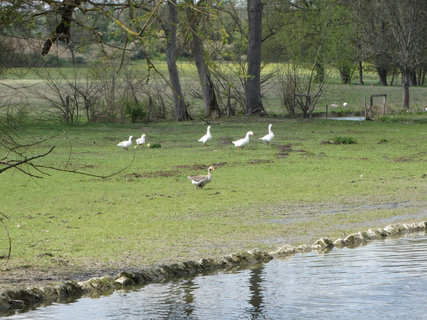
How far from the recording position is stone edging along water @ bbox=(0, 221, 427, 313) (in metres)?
8.80

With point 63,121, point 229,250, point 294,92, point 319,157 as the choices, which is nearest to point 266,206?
point 229,250

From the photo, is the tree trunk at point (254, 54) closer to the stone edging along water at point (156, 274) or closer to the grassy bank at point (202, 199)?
the grassy bank at point (202, 199)

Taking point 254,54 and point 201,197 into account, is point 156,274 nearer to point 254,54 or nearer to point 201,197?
point 201,197

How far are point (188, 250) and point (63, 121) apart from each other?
27201mm

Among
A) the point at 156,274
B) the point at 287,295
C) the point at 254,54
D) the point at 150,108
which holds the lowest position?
the point at 287,295

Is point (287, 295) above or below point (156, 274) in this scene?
below

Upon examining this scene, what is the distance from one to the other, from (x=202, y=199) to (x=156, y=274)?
23.1 feet

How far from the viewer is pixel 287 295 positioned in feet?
30.3

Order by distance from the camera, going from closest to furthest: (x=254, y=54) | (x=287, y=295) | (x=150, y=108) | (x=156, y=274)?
(x=287, y=295) < (x=156, y=274) < (x=150, y=108) < (x=254, y=54)

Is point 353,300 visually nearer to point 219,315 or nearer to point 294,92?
point 219,315

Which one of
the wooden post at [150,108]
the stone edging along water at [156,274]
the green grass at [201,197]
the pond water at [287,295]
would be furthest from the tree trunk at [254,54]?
the pond water at [287,295]

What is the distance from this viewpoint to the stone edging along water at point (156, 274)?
8.80 meters

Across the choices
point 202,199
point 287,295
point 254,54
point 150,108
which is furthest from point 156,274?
point 254,54

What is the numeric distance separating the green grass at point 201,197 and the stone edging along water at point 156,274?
58 cm
